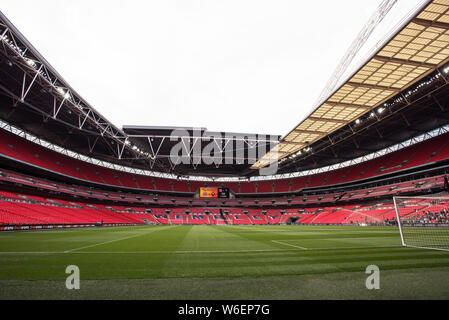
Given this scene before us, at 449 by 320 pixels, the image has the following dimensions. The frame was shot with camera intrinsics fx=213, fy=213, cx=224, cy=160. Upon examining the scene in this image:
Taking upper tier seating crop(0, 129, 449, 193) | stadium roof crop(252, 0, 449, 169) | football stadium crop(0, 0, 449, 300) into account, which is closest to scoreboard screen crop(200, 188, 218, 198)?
football stadium crop(0, 0, 449, 300)

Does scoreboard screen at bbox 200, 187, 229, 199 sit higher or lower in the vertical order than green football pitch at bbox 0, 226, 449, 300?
higher

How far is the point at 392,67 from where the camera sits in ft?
55.9

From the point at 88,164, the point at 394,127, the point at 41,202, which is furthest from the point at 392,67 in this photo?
the point at 88,164

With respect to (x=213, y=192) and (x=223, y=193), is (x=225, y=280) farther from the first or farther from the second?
(x=213, y=192)

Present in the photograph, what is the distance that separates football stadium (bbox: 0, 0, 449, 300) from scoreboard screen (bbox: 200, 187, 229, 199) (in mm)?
214

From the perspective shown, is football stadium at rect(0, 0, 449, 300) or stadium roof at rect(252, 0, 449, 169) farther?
stadium roof at rect(252, 0, 449, 169)

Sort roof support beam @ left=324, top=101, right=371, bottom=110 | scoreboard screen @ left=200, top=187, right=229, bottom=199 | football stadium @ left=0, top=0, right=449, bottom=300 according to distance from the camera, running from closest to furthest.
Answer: football stadium @ left=0, top=0, right=449, bottom=300 < roof support beam @ left=324, top=101, right=371, bottom=110 < scoreboard screen @ left=200, top=187, right=229, bottom=199

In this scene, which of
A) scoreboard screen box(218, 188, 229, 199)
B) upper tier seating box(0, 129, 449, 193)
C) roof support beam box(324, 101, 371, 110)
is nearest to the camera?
roof support beam box(324, 101, 371, 110)

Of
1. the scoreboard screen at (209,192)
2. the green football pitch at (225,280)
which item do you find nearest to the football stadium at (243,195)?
the green football pitch at (225,280)

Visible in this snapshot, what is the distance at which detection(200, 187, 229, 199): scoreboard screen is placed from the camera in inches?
1708

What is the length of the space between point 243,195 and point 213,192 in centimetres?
1635

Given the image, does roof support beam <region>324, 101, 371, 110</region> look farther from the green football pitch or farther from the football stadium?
the green football pitch

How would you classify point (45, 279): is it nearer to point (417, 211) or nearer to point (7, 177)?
point (417, 211)
